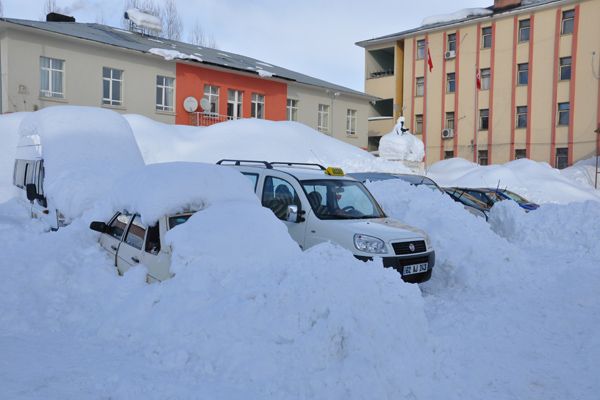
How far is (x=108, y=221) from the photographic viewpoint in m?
6.58

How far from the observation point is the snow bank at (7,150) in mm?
15380

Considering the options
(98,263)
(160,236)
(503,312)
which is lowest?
(503,312)

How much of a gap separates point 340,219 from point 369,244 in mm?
662

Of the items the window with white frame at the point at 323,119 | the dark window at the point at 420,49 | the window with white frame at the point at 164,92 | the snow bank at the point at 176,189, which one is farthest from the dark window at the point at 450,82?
the snow bank at the point at 176,189

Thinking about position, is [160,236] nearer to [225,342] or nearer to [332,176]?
[225,342]

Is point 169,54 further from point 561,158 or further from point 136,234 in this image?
point 561,158

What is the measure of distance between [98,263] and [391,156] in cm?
2097

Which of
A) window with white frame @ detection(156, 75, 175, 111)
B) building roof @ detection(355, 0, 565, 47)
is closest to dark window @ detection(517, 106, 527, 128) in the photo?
building roof @ detection(355, 0, 565, 47)

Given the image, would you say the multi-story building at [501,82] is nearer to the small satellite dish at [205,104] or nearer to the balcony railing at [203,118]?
the balcony railing at [203,118]

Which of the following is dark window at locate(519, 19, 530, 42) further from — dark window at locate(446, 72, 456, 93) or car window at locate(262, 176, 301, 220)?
car window at locate(262, 176, 301, 220)

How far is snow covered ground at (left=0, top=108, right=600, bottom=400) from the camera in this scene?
13.6 ft

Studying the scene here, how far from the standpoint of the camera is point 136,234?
5.91 meters

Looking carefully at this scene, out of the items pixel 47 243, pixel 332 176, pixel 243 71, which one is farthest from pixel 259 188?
pixel 243 71

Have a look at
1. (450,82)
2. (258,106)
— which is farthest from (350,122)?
(450,82)
